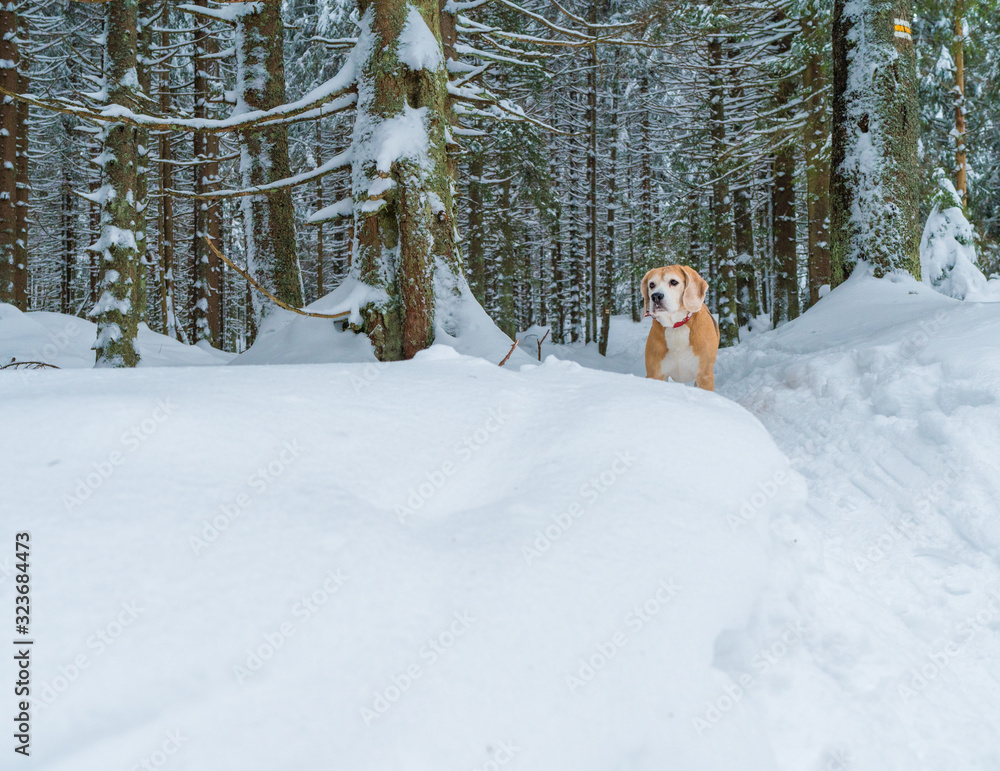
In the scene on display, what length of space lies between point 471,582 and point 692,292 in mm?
3373

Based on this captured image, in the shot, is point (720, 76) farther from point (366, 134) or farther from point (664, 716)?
point (664, 716)

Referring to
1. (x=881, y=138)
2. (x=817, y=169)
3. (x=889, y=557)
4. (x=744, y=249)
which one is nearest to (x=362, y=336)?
(x=889, y=557)

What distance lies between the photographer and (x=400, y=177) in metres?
3.82

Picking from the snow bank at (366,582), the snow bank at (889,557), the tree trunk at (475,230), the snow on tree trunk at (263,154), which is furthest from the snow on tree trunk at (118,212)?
the tree trunk at (475,230)

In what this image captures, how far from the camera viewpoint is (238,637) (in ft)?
4.28

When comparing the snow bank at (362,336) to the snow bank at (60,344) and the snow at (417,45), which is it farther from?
the snow bank at (60,344)

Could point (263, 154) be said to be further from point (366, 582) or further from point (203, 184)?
point (203, 184)

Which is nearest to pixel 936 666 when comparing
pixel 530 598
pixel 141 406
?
pixel 530 598

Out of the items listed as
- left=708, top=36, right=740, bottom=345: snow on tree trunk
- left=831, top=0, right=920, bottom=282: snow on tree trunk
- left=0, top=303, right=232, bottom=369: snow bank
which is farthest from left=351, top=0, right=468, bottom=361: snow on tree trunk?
left=708, top=36, right=740, bottom=345: snow on tree trunk

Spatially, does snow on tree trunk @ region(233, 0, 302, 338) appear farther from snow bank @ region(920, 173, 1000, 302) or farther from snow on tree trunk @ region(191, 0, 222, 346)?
snow bank @ region(920, 173, 1000, 302)

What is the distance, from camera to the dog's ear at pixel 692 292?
432cm

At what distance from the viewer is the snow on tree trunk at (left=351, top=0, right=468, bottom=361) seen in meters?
3.86

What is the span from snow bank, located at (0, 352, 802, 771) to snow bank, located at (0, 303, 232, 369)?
6.25 meters

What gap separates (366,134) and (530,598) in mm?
3395
